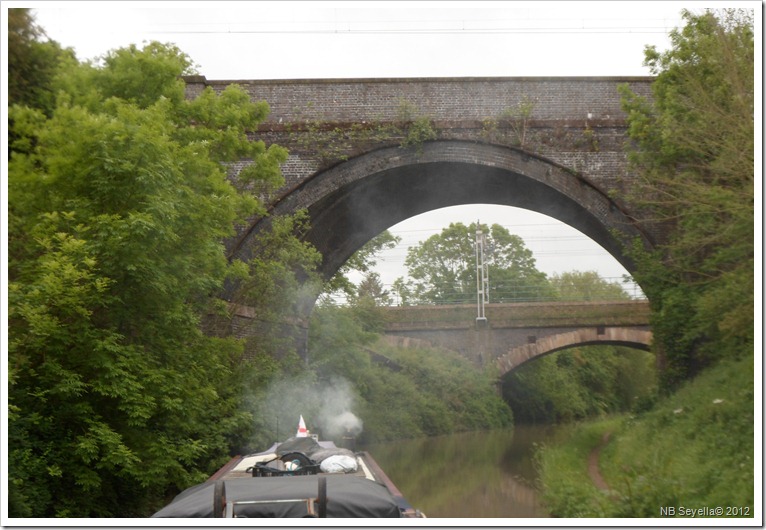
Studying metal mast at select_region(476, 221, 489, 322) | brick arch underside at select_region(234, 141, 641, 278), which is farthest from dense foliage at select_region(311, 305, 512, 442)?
brick arch underside at select_region(234, 141, 641, 278)

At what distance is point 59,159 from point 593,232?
11388mm

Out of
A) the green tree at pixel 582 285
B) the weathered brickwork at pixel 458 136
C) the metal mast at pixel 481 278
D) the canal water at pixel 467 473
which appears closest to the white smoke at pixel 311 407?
the canal water at pixel 467 473

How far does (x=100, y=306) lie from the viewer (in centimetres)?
970

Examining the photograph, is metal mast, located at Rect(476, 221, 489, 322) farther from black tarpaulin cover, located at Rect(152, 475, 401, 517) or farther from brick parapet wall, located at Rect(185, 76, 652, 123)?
black tarpaulin cover, located at Rect(152, 475, 401, 517)

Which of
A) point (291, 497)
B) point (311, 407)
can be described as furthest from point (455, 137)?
Answer: point (291, 497)

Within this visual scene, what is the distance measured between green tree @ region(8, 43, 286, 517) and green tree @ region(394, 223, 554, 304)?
2854 centimetres

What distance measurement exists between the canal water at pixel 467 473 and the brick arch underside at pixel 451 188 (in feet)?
14.9

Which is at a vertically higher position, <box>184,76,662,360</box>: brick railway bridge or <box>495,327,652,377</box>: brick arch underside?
<box>184,76,662,360</box>: brick railway bridge

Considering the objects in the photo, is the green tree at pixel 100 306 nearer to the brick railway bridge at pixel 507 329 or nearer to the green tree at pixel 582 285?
the brick railway bridge at pixel 507 329

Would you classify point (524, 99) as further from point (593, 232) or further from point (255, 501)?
point (255, 501)

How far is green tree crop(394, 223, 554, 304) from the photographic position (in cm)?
4041

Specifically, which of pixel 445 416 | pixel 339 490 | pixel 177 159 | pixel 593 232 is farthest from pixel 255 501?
pixel 445 416

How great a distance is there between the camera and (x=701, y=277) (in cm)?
1332

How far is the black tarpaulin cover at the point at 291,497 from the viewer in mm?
5996
